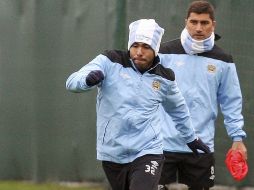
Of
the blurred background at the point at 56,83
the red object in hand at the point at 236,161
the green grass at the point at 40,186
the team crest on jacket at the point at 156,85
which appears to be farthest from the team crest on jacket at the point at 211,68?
the green grass at the point at 40,186

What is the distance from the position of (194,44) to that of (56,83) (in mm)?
2526

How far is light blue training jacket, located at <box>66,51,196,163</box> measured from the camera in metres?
7.00

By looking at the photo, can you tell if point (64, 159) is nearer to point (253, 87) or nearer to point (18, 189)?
point (18, 189)

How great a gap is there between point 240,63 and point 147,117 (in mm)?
3057

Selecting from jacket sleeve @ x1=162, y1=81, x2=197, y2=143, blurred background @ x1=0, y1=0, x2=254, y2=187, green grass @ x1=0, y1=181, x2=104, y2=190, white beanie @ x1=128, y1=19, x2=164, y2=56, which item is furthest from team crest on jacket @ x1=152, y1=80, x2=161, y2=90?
green grass @ x1=0, y1=181, x2=104, y2=190

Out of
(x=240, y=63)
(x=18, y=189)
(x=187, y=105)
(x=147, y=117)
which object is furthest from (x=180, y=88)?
(x=18, y=189)

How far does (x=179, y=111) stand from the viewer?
7438 mm

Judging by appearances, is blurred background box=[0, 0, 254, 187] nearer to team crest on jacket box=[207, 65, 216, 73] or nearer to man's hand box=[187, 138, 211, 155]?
team crest on jacket box=[207, 65, 216, 73]

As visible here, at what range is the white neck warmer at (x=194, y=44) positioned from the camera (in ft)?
26.1

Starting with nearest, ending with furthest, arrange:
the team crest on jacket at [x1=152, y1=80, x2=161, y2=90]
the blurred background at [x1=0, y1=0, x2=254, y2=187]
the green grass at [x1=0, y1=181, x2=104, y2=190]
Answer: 1. the team crest on jacket at [x1=152, y1=80, x2=161, y2=90]
2. the blurred background at [x1=0, y1=0, x2=254, y2=187]
3. the green grass at [x1=0, y1=181, x2=104, y2=190]

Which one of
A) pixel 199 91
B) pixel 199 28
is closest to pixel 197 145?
pixel 199 91

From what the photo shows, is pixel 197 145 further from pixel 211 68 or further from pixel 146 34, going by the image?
pixel 146 34

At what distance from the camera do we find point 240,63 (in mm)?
9906

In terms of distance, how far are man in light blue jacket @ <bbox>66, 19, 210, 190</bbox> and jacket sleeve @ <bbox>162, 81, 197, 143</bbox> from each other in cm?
7
